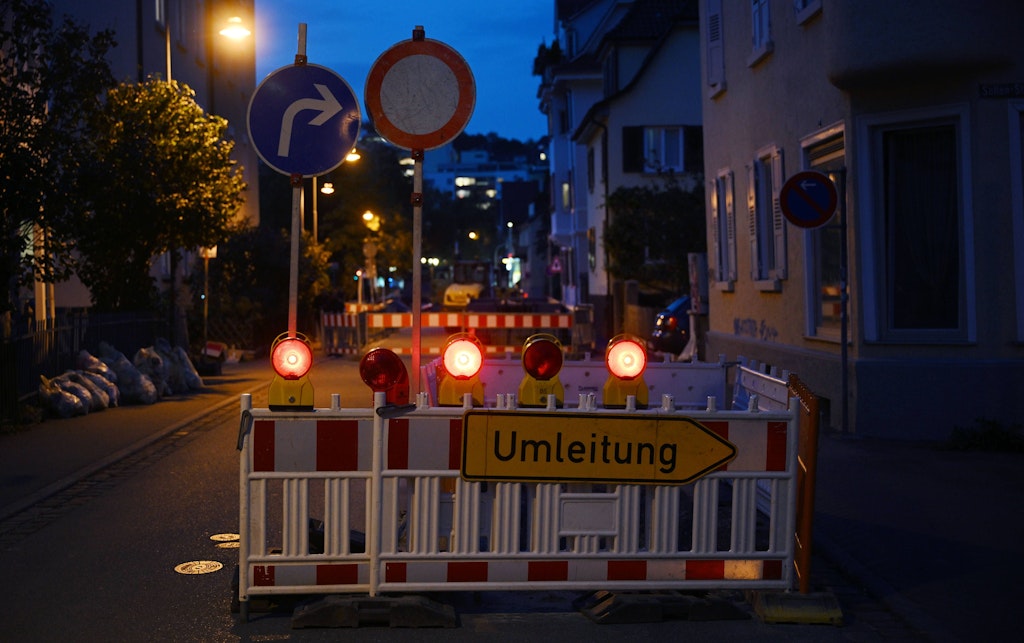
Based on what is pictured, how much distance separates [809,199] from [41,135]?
31.4ft

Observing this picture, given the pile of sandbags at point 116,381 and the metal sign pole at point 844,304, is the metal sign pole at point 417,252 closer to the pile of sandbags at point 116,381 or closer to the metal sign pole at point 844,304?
the metal sign pole at point 844,304

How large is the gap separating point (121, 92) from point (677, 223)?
16.9 meters

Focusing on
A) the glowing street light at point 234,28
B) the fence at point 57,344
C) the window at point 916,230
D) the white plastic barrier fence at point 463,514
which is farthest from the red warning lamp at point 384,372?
the glowing street light at point 234,28

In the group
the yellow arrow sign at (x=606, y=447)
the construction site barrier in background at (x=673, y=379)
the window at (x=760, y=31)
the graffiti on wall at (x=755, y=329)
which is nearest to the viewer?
the yellow arrow sign at (x=606, y=447)

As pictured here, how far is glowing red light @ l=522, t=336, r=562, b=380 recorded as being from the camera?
697 cm

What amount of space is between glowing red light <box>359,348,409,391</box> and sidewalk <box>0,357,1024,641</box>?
267 centimetres

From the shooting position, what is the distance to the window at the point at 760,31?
17.8 metres

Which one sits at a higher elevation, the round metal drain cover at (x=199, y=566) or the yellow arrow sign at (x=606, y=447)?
the yellow arrow sign at (x=606, y=447)

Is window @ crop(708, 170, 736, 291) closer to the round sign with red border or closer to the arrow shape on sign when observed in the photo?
the round sign with red border

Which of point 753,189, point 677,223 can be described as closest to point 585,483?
point 753,189

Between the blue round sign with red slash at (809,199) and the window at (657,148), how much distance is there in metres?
30.6

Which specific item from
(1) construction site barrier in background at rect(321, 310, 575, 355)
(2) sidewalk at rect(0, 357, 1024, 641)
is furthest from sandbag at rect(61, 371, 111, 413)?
(1) construction site barrier in background at rect(321, 310, 575, 355)

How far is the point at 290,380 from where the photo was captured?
257 inches

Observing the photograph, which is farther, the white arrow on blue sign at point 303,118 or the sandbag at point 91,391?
the sandbag at point 91,391
